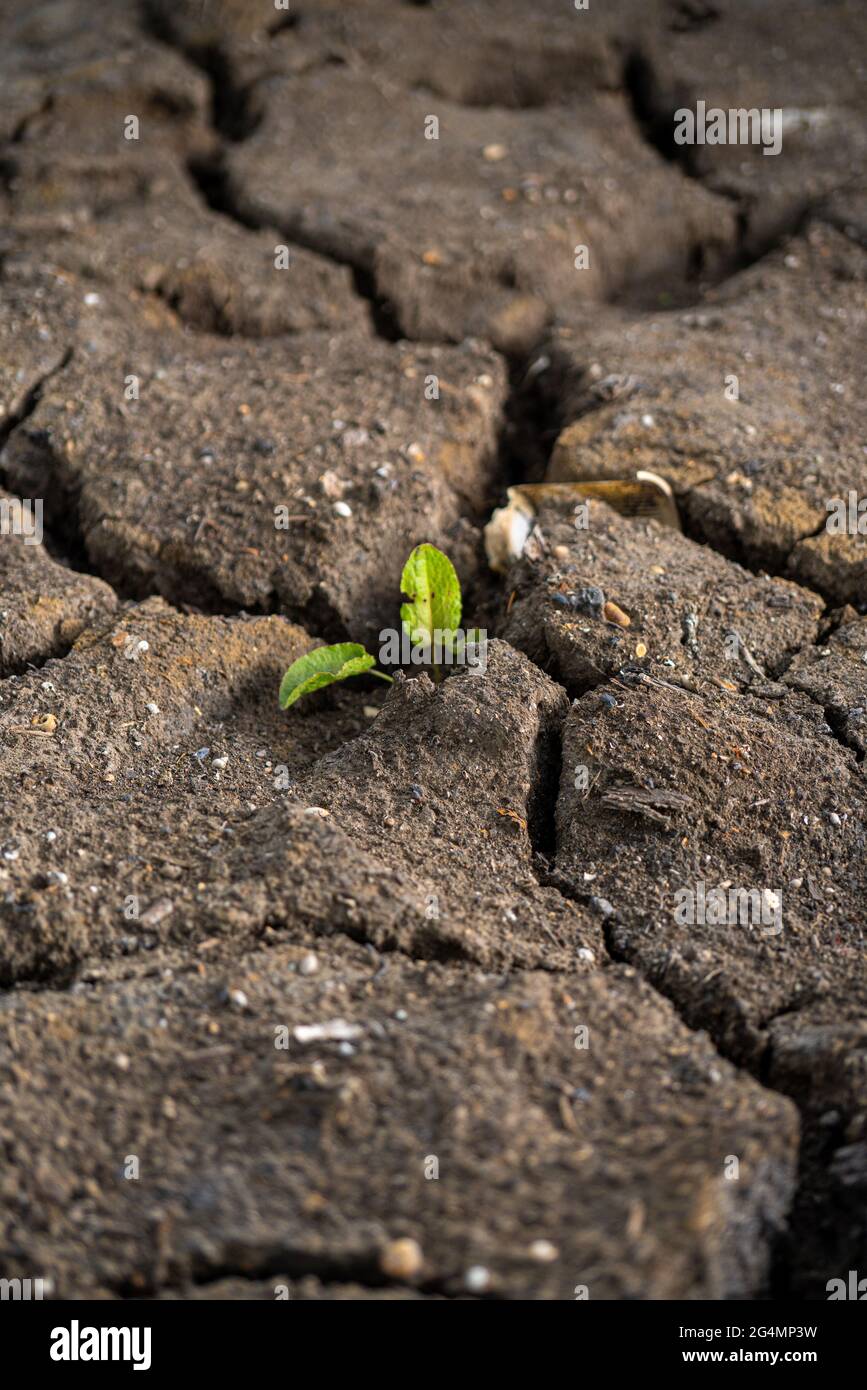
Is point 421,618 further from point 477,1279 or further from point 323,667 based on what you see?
point 477,1279

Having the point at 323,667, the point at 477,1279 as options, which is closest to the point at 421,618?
the point at 323,667

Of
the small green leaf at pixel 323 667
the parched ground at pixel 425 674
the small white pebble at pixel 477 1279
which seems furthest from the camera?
the small green leaf at pixel 323 667

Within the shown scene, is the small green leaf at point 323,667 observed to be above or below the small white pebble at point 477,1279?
above

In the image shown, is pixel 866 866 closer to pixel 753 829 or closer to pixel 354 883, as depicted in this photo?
pixel 753 829

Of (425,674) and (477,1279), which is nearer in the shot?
(477,1279)

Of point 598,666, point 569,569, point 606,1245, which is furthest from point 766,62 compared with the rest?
point 606,1245

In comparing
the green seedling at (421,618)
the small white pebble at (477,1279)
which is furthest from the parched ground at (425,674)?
the green seedling at (421,618)

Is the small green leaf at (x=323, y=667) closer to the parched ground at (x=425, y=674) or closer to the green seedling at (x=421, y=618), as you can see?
the green seedling at (x=421, y=618)
